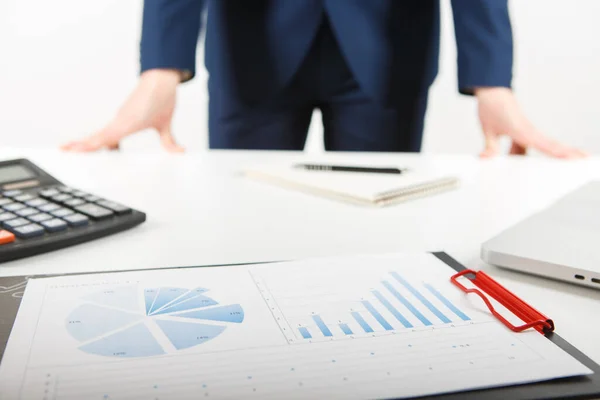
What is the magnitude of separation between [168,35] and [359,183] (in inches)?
18.8

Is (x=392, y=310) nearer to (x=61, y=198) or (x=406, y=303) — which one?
(x=406, y=303)

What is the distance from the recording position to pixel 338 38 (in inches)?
41.4

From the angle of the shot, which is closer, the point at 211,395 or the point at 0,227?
the point at 211,395

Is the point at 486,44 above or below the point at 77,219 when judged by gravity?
above

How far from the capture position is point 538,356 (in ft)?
0.96

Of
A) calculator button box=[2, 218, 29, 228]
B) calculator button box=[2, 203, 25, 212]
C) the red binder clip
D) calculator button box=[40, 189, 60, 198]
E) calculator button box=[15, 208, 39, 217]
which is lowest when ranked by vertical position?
the red binder clip

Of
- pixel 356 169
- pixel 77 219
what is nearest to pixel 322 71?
pixel 356 169

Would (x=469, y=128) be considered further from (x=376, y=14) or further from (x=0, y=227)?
(x=0, y=227)

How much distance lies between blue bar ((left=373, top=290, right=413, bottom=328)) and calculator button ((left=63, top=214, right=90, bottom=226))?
0.79 feet

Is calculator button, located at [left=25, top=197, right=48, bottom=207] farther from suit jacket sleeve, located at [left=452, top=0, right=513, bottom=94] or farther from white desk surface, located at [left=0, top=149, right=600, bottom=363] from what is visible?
suit jacket sleeve, located at [left=452, top=0, right=513, bottom=94]

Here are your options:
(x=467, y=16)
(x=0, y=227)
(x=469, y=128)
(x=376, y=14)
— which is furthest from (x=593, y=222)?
(x=469, y=128)

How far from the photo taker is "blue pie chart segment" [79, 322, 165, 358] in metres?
0.28

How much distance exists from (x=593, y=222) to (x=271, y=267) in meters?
0.26

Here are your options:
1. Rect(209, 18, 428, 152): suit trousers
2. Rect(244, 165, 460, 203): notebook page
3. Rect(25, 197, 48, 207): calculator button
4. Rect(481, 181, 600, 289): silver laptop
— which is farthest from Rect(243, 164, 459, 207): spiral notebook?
Rect(209, 18, 428, 152): suit trousers
